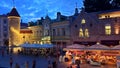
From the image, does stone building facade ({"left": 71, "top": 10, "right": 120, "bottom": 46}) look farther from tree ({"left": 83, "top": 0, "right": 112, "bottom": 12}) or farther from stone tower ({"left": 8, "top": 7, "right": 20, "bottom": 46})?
stone tower ({"left": 8, "top": 7, "right": 20, "bottom": 46})

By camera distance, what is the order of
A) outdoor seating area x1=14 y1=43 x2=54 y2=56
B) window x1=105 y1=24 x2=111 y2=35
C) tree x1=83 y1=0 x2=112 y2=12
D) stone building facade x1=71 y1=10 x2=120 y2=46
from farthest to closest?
tree x1=83 y1=0 x2=112 y2=12, outdoor seating area x1=14 y1=43 x2=54 y2=56, window x1=105 y1=24 x2=111 y2=35, stone building facade x1=71 y1=10 x2=120 y2=46

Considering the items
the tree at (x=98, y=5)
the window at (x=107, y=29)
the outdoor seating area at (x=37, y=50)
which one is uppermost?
the tree at (x=98, y=5)

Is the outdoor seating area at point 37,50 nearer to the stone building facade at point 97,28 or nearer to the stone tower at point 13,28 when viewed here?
the stone building facade at point 97,28

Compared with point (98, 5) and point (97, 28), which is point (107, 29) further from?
point (98, 5)

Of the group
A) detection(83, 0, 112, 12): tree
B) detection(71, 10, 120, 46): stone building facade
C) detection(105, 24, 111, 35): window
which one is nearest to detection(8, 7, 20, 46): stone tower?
detection(83, 0, 112, 12): tree

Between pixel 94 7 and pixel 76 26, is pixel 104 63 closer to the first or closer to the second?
pixel 76 26

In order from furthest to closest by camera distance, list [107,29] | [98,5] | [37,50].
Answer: [98,5]
[37,50]
[107,29]

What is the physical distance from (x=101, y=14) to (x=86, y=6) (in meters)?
18.8

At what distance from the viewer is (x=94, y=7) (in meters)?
64.8

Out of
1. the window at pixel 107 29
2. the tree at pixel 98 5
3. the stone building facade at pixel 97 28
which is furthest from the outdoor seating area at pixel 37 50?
the tree at pixel 98 5

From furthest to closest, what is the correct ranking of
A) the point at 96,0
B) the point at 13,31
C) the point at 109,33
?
1. the point at 13,31
2. the point at 96,0
3. the point at 109,33

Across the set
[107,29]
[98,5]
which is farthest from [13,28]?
[107,29]

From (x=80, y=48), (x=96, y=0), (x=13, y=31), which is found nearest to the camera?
(x=80, y=48)

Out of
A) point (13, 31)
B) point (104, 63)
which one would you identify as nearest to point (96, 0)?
point (13, 31)
